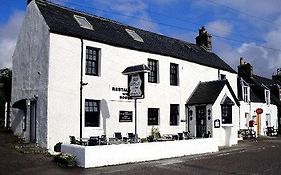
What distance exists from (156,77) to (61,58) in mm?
7530

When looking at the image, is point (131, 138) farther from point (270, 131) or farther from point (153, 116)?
point (270, 131)

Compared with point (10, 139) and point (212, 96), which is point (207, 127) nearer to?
point (212, 96)

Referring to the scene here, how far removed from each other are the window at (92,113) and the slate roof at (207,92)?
8.31 meters

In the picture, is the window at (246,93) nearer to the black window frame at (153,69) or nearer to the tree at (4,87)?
the black window frame at (153,69)

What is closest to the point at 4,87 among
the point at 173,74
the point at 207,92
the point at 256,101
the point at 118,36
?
the point at 118,36

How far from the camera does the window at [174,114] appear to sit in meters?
23.8


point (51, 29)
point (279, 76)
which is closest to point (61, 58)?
point (51, 29)

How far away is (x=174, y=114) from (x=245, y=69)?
19.1 meters

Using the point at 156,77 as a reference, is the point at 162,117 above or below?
below

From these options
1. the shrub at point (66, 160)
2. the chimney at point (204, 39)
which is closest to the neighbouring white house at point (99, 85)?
the shrub at point (66, 160)

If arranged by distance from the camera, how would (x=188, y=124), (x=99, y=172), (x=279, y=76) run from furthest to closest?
(x=279, y=76), (x=188, y=124), (x=99, y=172)

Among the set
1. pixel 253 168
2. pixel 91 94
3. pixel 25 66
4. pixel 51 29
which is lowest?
pixel 253 168

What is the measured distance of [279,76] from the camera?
47.7 meters

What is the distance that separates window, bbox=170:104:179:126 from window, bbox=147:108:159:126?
1.63 m
